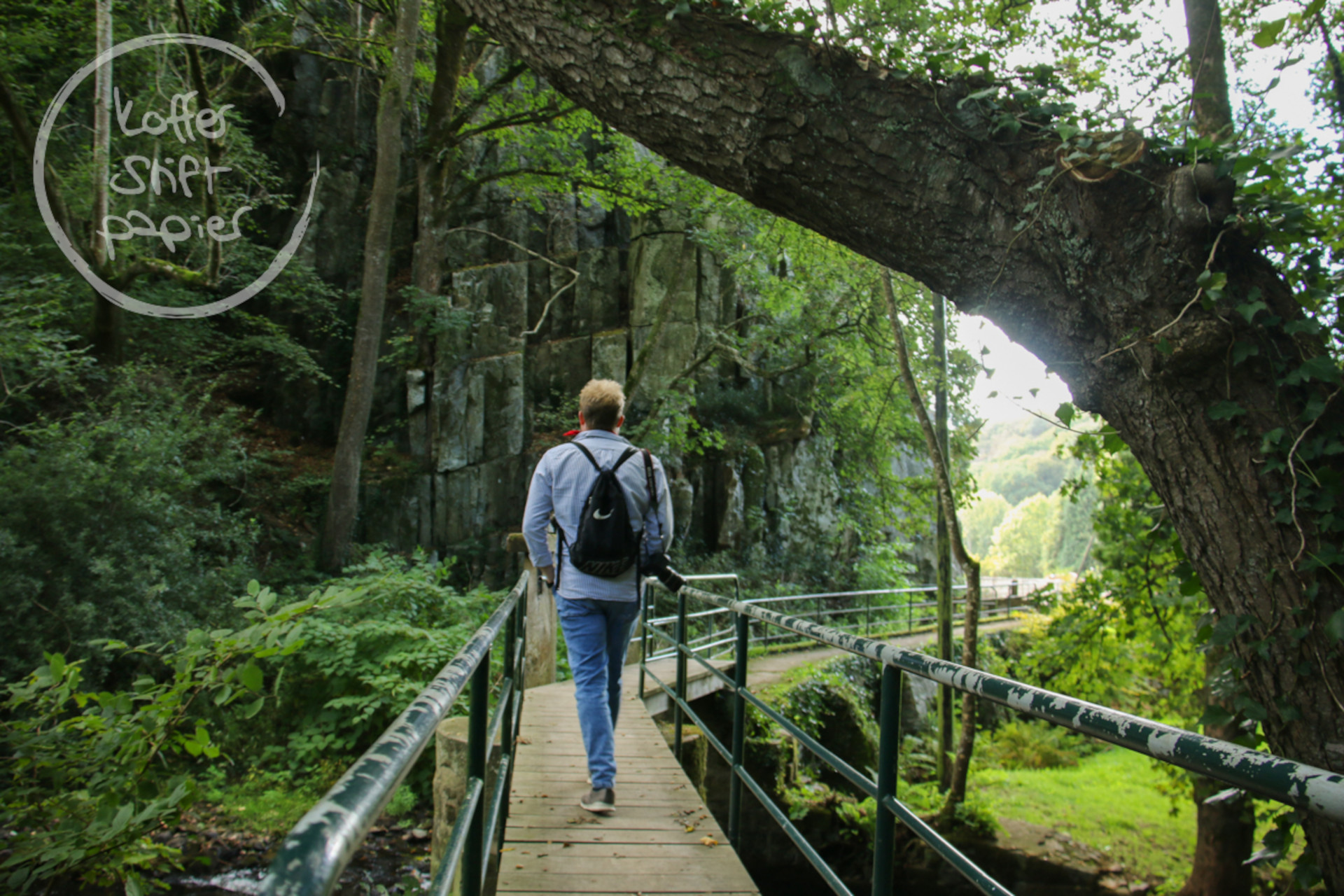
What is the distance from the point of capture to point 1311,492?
227 cm

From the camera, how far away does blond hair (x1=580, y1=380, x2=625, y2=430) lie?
355 centimetres

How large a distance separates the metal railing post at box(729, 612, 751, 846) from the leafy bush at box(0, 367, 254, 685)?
17.9 ft

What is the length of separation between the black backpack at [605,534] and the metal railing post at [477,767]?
1230 mm

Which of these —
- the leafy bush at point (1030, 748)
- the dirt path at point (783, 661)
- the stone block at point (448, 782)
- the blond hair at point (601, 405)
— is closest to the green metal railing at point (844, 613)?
the dirt path at point (783, 661)

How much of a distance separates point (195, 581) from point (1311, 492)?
9156mm

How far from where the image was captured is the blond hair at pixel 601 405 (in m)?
3.55

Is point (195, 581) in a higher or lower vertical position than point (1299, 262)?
lower

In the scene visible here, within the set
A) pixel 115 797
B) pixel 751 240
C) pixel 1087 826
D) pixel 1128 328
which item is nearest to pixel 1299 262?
pixel 1128 328

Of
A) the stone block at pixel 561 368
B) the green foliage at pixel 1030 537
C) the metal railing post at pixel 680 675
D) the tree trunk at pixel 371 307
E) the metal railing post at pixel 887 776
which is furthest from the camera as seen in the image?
the green foliage at pixel 1030 537

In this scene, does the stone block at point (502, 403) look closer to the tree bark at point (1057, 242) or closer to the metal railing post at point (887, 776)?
the tree bark at point (1057, 242)

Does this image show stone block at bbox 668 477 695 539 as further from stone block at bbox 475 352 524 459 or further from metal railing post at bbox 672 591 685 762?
metal railing post at bbox 672 591 685 762

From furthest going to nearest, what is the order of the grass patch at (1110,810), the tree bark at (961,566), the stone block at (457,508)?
the stone block at (457,508), the grass patch at (1110,810), the tree bark at (961,566)

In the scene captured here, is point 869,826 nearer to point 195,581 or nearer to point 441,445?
point 195,581

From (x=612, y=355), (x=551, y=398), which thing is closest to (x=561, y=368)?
(x=551, y=398)
